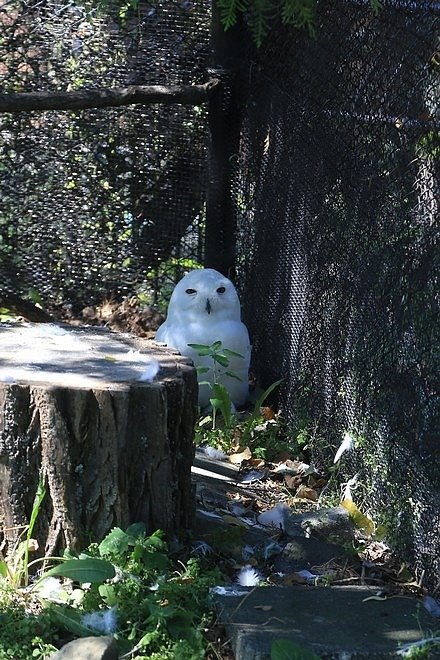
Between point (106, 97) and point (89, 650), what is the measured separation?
147 inches

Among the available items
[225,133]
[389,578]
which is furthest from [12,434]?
[225,133]

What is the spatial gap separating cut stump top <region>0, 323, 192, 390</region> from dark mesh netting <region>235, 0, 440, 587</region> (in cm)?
76

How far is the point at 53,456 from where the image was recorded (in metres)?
3.18

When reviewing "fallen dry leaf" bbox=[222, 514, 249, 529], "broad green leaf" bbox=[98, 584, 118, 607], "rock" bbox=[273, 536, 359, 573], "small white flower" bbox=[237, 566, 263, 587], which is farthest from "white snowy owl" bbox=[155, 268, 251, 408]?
"broad green leaf" bbox=[98, 584, 118, 607]

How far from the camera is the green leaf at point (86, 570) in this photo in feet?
9.74

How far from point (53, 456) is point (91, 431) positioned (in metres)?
Result: 0.14

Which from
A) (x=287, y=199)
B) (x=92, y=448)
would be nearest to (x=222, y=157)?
(x=287, y=199)

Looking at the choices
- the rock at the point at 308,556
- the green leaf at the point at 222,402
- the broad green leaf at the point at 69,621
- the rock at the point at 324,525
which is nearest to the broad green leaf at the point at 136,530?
the broad green leaf at the point at 69,621

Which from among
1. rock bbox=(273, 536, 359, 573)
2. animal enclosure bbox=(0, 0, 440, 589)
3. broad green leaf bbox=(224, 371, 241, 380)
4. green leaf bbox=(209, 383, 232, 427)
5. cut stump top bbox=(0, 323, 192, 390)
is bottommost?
rock bbox=(273, 536, 359, 573)

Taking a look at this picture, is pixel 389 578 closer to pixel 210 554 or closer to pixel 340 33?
pixel 210 554

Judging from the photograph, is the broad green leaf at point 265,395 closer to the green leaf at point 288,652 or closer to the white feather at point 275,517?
the white feather at point 275,517

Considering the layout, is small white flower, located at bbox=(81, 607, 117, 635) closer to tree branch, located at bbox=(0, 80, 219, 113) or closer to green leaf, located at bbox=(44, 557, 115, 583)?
green leaf, located at bbox=(44, 557, 115, 583)

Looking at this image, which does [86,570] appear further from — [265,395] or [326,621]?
[265,395]

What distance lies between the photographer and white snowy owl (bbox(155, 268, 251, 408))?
205 inches
